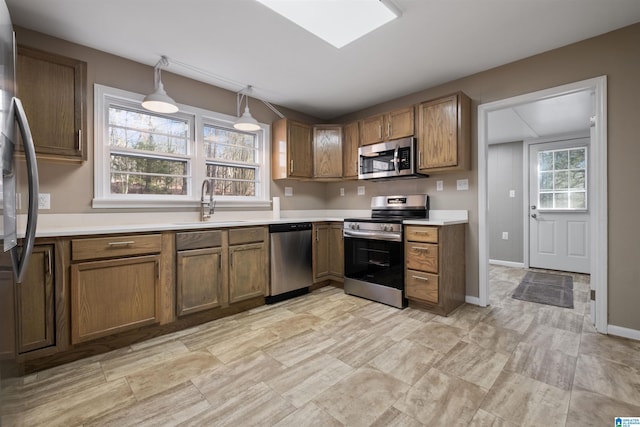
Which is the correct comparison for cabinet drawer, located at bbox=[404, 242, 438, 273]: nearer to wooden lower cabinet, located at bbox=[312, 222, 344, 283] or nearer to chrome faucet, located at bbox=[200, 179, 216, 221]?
wooden lower cabinet, located at bbox=[312, 222, 344, 283]

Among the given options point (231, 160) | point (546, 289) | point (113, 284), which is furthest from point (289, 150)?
point (546, 289)

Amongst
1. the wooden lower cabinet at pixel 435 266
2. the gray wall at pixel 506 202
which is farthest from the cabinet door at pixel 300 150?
the gray wall at pixel 506 202

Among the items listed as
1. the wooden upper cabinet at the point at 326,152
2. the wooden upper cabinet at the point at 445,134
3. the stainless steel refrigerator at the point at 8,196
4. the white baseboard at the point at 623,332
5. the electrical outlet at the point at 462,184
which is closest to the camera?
the stainless steel refrigerator at the point at 8,196

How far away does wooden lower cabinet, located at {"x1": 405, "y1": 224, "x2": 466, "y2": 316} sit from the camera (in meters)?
2.67

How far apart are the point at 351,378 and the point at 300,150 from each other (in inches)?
110

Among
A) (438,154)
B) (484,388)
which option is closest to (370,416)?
(484,388)

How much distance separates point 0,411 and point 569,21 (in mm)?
3638

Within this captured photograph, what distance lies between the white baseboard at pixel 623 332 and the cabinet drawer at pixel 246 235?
10.1ft

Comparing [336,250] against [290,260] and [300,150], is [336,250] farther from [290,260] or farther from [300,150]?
[300,150]

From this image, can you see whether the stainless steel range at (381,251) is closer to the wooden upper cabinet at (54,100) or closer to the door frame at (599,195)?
the door frame at (599,195)

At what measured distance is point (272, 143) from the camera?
12.4 feet

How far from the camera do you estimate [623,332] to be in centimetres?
222

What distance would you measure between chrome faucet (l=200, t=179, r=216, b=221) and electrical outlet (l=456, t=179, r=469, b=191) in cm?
267

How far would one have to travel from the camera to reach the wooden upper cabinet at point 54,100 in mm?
1963
